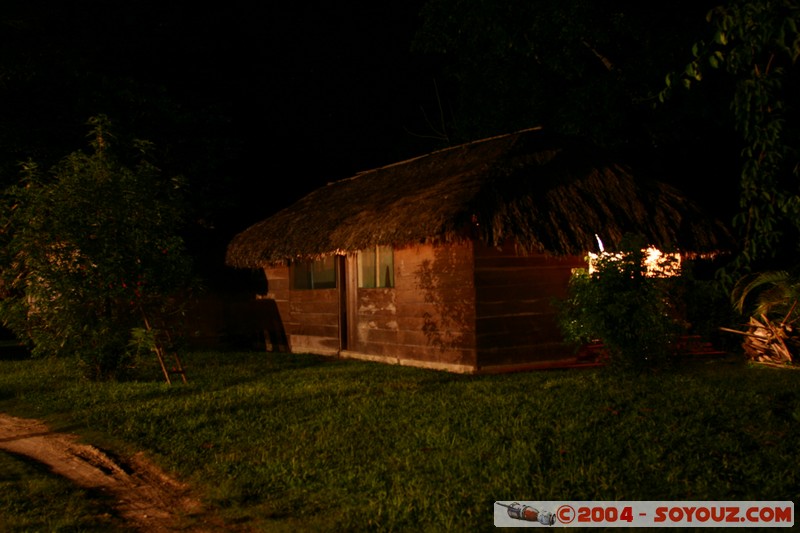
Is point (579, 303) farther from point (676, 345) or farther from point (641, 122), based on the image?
point (641, 122)

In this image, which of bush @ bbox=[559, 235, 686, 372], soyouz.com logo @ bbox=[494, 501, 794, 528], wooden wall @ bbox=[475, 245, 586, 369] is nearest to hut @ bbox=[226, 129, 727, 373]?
wooden wall @ bbox=[475, 245, 586, 369]

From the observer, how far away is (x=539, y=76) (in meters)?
18.0

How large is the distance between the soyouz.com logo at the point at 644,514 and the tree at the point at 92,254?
7.34 meters

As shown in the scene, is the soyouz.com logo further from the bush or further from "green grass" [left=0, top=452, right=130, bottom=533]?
the bush

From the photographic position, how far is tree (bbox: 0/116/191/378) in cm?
1041

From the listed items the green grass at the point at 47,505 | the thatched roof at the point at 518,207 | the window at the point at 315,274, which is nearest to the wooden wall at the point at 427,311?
the thatched roof at the point at 518,207

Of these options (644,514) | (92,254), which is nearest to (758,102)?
(644,514)

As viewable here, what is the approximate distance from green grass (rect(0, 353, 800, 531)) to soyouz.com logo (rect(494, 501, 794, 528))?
0.16 metres

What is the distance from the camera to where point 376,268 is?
43.2ft

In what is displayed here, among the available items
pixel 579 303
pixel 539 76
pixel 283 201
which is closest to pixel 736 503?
pixel 579 303

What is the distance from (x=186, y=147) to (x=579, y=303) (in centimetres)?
1307

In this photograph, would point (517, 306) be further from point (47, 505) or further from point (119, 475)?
point (47, 505)

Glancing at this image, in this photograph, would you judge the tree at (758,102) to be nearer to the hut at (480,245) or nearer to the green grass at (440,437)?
the green grass at (440,437)

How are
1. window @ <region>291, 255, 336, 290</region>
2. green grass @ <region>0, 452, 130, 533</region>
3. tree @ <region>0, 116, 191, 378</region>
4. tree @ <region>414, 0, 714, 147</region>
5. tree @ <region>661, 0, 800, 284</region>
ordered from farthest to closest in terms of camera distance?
1. tree @ <region>414, 0, 714, 147</region>
2. window @ <region>291, 255, 336, 290</region>
3. tree @ <region>0, 116, 191, 378</region>
4. green grass @ <region>0, 452, 130, 533</region>
5. tree @ <region>661, 0, 800, 284</region>
